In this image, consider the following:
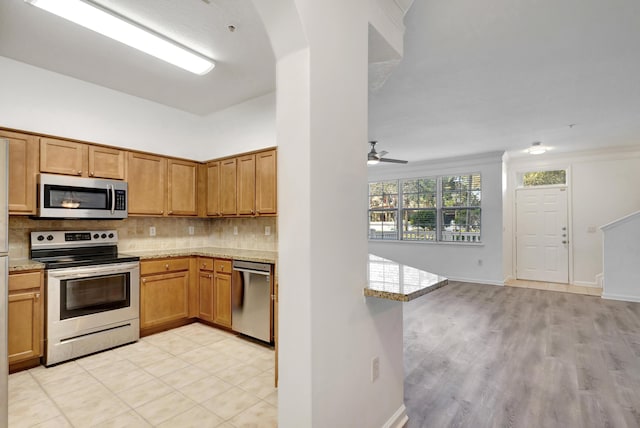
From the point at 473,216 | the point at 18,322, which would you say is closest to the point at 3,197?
the point at 18,322

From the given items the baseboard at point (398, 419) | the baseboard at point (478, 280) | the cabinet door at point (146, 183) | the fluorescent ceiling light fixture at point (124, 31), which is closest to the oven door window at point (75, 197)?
the cabinet door at point (146, 183)

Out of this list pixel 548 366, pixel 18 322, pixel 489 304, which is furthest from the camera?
pixel 489 304

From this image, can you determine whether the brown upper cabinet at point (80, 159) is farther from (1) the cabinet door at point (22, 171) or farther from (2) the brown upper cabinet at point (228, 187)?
(2) the brown upper cabinet at point (228, 187)

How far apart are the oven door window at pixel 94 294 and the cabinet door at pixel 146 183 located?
0.81m

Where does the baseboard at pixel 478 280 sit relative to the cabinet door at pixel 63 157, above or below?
below

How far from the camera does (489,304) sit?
4961 millimetres

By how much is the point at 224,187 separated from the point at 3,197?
2.47 m

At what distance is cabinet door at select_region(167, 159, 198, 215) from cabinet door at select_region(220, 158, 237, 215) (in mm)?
435

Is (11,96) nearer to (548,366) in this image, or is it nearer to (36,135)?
(36,135)

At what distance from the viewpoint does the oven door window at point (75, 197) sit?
3.01 metres

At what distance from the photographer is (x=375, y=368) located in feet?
5.66

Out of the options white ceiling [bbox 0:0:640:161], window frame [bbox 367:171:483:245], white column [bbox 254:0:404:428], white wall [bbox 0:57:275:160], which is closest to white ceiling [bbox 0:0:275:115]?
white ceiling [bbox 0:0:640:161]

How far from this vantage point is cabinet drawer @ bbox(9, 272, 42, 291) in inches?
104

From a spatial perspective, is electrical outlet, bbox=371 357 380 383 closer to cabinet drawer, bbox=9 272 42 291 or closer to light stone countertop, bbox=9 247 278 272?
light stone countertop, bbox=9 247 278 272
